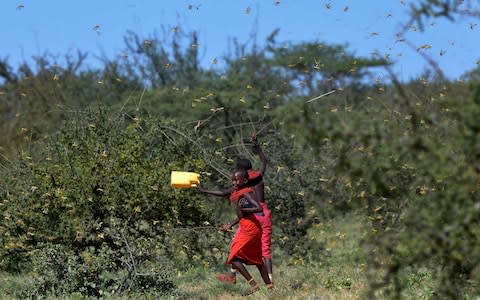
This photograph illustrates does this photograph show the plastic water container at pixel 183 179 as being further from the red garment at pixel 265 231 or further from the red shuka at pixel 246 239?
the red garment at pixel 265 231

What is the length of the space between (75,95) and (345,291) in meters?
23.1

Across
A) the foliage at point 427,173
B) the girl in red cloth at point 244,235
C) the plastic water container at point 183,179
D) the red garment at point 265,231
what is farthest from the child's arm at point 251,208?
the foliage at point 427,173

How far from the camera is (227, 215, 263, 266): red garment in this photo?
10367 millimetres

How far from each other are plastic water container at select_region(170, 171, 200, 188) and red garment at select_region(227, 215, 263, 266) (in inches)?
29.4

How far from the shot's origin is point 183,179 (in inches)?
397

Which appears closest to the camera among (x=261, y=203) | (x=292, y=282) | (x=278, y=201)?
(x=292, y=282)

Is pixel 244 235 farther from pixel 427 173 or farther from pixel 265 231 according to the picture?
pixel 427 173

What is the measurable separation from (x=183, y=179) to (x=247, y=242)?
101 centimetres

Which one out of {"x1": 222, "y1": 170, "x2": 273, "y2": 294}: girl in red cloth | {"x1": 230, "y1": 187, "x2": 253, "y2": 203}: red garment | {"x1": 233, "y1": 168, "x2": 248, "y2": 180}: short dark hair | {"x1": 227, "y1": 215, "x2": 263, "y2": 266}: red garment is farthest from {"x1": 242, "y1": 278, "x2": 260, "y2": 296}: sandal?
{"x1": 233, "y1": 168, "x2": 248, "y2": 180}: short dark hair

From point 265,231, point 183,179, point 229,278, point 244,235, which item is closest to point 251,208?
point 244,235

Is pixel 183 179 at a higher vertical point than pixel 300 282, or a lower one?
higher

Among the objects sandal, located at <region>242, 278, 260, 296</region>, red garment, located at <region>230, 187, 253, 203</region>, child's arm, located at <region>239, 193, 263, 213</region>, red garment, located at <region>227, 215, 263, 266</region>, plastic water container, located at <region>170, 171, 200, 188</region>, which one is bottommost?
sandal, located at <region>242, 278, 260, 296</region>

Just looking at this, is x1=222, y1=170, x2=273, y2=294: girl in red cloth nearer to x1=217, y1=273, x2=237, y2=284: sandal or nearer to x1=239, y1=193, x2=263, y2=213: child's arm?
x1=239, y1=193, x2=263, y2=213: child's arm

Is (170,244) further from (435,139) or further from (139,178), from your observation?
(435,139)
